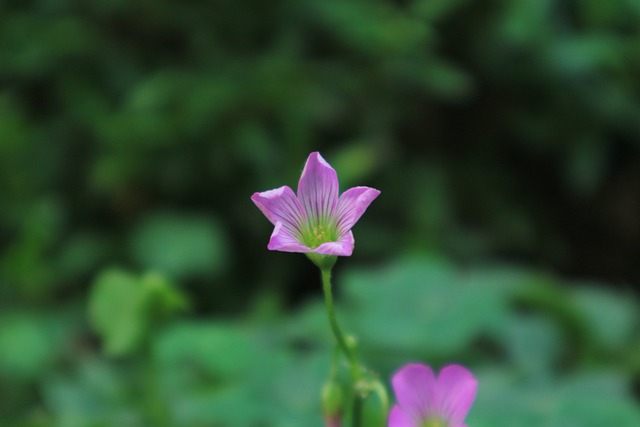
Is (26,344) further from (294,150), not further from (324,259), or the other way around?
(324,259)

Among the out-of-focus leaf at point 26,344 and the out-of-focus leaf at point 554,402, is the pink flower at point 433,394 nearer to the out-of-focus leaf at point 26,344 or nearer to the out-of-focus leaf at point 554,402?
the out-of-focus leaf at point 554,402

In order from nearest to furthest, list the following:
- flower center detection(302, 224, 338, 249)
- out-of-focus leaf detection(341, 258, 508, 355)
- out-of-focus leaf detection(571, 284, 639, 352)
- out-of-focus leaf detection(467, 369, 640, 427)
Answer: flower center detection(302, 224, 338, 249) < out-of-focus leaf detection(467, 369, 640, 427) < out-of-focus leaf detection(341, 258, 508, 355) < out-of-focus leaf detection(571, 284, 639, 352)

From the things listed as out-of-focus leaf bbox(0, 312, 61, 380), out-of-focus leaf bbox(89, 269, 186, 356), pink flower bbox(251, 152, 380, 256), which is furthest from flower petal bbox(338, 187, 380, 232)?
out-of-focus leaf bbox(0, 312, 61, 380)

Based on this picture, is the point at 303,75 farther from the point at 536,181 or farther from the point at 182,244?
the point at 536,181

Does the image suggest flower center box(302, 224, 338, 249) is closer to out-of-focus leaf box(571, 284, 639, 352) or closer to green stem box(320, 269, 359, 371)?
green stem box(320, 269, 359, 371)

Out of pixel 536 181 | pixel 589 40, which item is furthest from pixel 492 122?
pixel 589 40

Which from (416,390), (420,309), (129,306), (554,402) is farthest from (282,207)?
(420,309)
